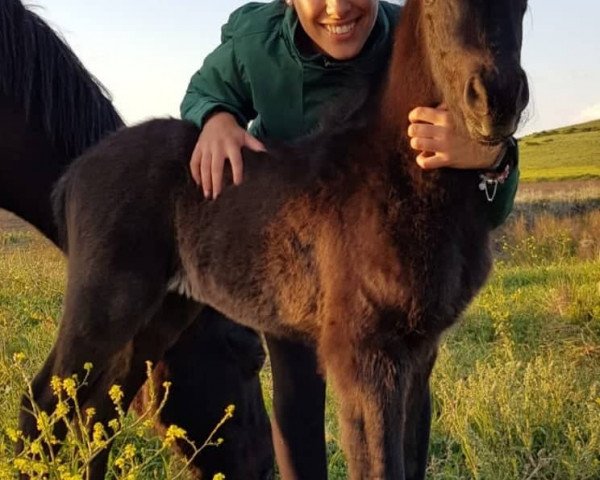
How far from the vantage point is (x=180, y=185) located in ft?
8.73

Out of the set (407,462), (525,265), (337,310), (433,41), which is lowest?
A: (525,265)

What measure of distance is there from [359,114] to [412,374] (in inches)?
33.6

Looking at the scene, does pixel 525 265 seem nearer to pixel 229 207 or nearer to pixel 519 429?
pixel 519 429

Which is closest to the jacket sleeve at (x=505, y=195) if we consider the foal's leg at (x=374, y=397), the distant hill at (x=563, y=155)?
the foal's leg at (x=374, y=397)

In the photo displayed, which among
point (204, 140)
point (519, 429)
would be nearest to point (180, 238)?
point (204, 140)

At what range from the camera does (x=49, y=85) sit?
3.09 metres

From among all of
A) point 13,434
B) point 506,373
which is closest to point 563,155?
point 506,373

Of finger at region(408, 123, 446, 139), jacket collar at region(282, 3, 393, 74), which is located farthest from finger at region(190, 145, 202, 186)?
finger at region(408, 123, 446, 139)

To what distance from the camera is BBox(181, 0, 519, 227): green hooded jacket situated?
2562 mm

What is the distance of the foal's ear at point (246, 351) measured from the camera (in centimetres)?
287

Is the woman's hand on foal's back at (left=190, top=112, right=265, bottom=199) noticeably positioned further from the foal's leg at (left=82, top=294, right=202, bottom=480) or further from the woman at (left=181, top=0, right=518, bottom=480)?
the foal's leg at (left=82, top=294, right=202, bottom=480)

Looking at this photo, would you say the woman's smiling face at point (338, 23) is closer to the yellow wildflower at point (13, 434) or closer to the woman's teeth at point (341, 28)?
the woman's teeth at point (341, 28)

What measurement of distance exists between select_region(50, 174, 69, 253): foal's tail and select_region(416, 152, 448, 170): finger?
1398 millimetres

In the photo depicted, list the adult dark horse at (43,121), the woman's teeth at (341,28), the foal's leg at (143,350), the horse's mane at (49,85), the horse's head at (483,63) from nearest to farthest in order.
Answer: the horse's head at (483,63)
the woman's teeth at (341,28)
the foal's leg at (143,350)
the adult dark horse at (43,121)
the horse's mane at (49,85)
